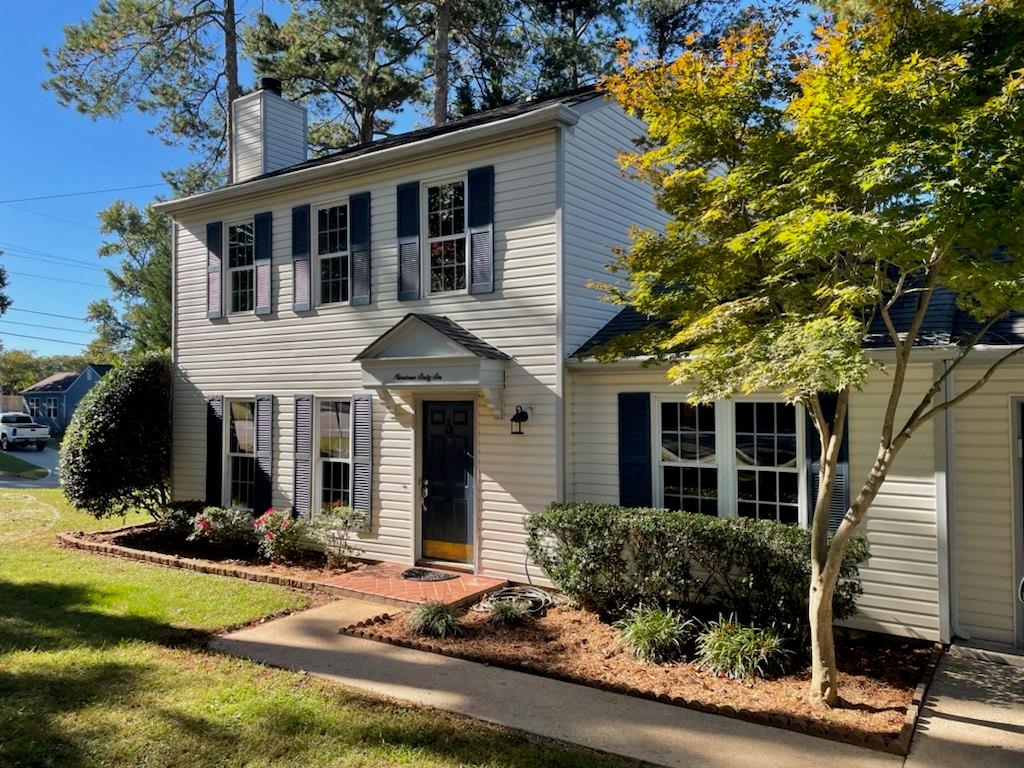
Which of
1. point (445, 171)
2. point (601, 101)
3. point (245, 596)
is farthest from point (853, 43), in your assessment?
point (245, 596)

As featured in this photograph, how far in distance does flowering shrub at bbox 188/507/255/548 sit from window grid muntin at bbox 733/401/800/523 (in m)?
7.22

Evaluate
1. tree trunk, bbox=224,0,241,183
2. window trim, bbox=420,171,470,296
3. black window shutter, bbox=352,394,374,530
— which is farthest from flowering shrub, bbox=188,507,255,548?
tree trunk, bbox=224,0,241,183

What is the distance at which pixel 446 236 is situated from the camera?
9.16 metres

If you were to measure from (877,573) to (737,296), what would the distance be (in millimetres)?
3217

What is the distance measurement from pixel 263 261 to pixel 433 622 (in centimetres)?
692

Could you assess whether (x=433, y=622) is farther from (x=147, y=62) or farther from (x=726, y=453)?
(x=147, y=62)

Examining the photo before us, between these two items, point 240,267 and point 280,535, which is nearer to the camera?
point 280,535

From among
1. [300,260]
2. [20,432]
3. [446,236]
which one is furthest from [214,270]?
[20,432]

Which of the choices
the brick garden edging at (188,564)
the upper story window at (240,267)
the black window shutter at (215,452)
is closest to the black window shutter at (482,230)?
the brick garden edging at (188,564)

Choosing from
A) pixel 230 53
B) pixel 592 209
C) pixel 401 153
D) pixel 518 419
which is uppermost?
pixel 230 53

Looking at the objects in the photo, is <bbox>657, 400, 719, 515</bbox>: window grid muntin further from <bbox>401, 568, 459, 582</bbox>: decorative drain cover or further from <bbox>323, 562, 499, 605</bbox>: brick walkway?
<bbox>401, 568, 459, 582</bbox>: decorative drain cover

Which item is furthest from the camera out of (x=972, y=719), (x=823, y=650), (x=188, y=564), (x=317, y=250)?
(x=317, y=250)

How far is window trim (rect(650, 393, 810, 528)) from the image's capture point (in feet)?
22.9

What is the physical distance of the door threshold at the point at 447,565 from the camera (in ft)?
28.8
